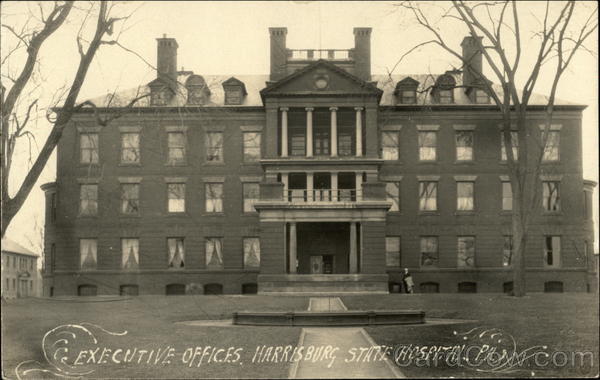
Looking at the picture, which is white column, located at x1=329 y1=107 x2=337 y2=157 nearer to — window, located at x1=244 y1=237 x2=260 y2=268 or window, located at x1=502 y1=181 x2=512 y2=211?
window, located at x1=244 y1=237 x2=260 y2=268

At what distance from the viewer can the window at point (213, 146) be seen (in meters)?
39.5

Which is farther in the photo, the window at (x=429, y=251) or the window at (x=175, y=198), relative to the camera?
the window at (x=175, y=198)

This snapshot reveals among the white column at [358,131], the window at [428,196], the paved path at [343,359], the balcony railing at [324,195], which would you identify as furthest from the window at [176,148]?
the paved path at [343,359]

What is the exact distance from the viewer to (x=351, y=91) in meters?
37.6

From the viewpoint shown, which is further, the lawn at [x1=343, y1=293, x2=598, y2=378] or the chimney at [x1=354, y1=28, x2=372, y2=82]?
the chimney at [x1=354, y1=28, x2=372, y2=82]

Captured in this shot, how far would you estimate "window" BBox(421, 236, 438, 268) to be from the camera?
127ft

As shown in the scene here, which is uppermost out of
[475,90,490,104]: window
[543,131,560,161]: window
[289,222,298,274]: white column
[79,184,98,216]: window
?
[475,90,490,104]: window

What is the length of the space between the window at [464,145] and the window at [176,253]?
53.4ft

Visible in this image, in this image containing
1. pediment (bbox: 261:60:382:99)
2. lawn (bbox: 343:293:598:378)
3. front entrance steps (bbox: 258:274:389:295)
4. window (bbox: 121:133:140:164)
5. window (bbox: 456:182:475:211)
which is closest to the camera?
lawn (bbox: 343:293:598:378)

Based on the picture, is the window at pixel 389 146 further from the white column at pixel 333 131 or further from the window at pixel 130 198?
the window at pixel 130 198

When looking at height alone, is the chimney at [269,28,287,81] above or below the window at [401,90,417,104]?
above

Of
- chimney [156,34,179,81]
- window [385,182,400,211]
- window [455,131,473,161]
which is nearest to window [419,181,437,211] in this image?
window [385,182,400,211]

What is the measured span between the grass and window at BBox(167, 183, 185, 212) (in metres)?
14.0

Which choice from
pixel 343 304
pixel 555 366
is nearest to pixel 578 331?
pixel 555 366
